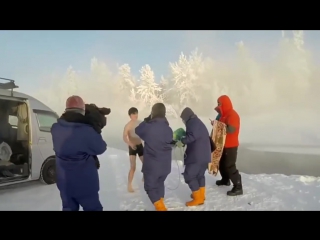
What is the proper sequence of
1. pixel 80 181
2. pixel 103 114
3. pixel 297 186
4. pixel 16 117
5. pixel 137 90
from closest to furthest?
pixel 80 181
pixel 103 114
pixel 297 186
pixel 16 117
pixel 137 90

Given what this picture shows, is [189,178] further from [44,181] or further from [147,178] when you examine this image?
[44,181]

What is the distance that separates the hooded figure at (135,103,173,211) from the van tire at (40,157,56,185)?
236 cm

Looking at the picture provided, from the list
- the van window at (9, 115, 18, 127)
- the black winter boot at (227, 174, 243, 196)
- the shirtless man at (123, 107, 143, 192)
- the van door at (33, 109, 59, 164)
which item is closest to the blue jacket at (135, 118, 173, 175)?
the shirtless man at (123, 107, 143, 192)

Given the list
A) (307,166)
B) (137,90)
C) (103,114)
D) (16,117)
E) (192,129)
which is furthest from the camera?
(137,90)

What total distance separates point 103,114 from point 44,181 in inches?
104

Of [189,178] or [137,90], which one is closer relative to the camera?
[189,178]

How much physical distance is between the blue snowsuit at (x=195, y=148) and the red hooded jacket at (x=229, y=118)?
0.60 metres

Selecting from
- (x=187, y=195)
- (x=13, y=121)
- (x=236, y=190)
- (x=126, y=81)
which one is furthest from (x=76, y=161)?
(x=126, y=81)

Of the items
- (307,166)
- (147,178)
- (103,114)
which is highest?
(103,114)

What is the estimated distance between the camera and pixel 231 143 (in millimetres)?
4203

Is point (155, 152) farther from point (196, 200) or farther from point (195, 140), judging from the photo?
point (196, 200)

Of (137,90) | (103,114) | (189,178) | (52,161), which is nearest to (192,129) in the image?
(189,178)

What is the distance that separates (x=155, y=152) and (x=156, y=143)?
0.12 metres

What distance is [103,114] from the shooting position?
300 centimetres
